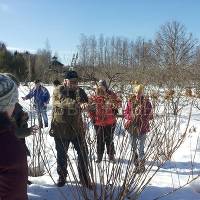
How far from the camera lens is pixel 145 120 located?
170 inches

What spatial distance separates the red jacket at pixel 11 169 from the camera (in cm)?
154

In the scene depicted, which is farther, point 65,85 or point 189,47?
point 189,47

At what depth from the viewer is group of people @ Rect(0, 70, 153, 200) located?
160cm

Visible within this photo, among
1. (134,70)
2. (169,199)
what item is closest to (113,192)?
(169,199)

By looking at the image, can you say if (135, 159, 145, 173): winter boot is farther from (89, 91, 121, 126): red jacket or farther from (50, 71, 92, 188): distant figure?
(50, 71, 92, 188): distant figure

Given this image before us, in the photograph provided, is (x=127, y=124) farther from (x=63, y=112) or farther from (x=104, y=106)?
(x=63, y=112)

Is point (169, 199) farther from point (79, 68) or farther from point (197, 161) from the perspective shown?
point (197, 161)

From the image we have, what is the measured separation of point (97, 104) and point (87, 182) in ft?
2.90

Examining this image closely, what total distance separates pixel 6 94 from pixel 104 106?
2049 millimetres

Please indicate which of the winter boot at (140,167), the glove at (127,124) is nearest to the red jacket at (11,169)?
the winter boot at (140,167)

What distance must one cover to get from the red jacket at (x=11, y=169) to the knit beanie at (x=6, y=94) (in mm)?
240

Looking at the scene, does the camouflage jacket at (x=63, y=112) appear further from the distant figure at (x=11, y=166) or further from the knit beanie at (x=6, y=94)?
the distant figure at (x=11, y=166)

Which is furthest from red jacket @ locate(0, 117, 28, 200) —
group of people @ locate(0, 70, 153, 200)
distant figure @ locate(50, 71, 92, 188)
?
distant figure @ locate(50, 71, 92, 188)

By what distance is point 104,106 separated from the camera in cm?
383
